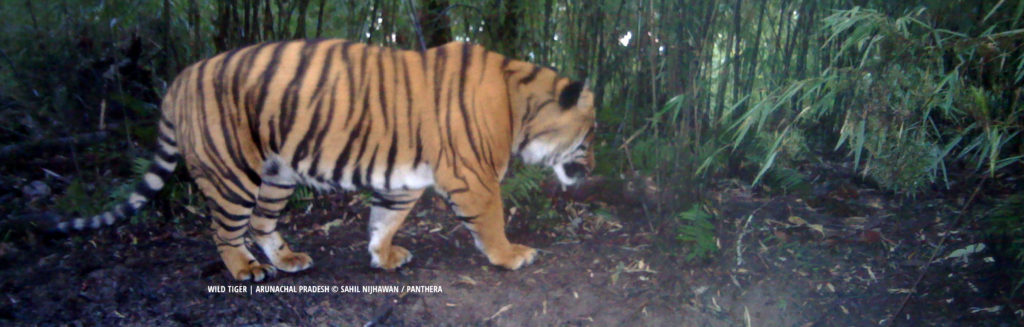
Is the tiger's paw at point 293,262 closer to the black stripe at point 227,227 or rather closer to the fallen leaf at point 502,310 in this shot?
the black stripe at point 227,227

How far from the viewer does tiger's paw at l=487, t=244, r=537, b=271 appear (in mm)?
3059

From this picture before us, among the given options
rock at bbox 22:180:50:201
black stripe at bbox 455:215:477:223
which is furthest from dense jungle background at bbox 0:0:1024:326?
black stripe at bbox 455:215:477:223

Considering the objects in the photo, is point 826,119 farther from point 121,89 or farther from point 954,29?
point 121,89

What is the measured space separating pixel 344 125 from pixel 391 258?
65 centimetres

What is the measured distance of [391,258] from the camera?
123 inches

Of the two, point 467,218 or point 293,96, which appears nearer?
point 293,96

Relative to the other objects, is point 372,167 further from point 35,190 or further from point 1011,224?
point 1011,224

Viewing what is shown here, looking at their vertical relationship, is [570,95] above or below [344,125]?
above

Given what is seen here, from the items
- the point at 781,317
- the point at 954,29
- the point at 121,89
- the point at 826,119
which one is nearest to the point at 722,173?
the point at 826,119

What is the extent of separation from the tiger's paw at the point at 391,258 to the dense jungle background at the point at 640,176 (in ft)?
0.20

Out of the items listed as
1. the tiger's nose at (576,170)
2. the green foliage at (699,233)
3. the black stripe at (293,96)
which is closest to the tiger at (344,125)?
the black stripe at (293,96)

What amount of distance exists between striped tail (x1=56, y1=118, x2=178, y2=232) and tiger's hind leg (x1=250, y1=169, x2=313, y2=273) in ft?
1.31

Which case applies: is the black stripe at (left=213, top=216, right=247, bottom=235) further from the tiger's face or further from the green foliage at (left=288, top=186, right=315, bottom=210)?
the tiger's face

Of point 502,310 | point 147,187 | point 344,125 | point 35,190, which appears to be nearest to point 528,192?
point 502,310
